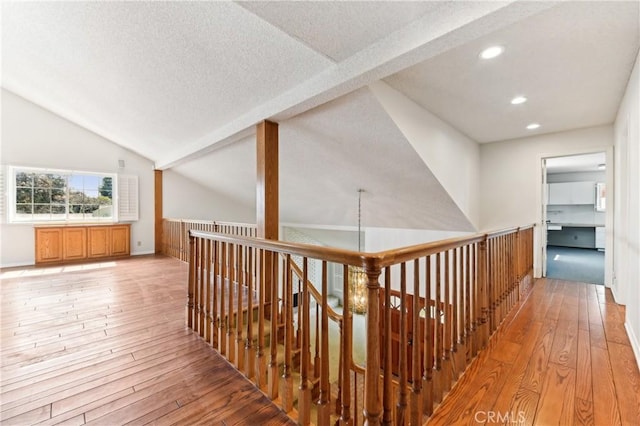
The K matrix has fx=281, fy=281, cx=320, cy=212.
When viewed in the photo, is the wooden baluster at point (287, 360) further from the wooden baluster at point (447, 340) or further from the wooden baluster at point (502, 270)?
the wooden baluster at point (502, 270)

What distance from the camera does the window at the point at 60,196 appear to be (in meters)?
5.55

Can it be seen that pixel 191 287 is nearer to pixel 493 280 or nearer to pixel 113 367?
pixel 113 367

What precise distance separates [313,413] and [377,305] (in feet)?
4.61

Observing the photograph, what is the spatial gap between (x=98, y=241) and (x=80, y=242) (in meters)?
0.30

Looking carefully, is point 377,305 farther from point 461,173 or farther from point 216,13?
point 461,173

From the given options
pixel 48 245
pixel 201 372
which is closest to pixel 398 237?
pixel 201 372

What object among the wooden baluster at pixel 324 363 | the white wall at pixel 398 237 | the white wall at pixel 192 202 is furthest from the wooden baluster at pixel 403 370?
the white wall at pixel 192 202

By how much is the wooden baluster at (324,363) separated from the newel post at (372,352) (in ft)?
0.81

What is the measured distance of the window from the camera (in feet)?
18.2

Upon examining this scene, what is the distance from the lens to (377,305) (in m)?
1.11

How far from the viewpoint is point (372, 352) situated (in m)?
1.13

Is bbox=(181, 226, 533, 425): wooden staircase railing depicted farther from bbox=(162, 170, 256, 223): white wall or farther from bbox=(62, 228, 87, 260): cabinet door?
bbox=(162, 170, 256, 223): white wall

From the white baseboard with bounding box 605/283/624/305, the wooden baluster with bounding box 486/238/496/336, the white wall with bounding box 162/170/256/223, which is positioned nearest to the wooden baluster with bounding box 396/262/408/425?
the wooden baluster with bounding box 486/238/496/336

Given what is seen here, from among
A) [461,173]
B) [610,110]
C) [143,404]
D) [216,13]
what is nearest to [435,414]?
[143,404]
